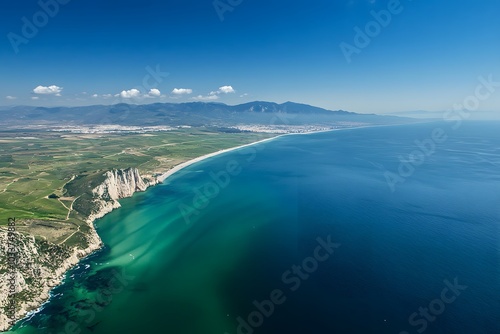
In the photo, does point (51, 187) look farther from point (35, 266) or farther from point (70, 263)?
point (35, 266)

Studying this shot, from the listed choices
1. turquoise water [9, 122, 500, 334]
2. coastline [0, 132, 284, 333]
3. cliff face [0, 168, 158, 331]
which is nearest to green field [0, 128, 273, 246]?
coastline [0, 132, 284, 333]

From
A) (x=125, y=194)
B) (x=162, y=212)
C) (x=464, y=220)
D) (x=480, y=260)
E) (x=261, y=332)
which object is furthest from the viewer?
(x=125, y=194)

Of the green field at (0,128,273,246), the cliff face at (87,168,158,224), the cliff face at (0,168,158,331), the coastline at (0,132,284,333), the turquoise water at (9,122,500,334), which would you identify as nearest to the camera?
the turquoise water at (9,122,500,334)

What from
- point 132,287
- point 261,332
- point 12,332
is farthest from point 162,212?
point 261,332

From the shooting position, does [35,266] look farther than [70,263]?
No

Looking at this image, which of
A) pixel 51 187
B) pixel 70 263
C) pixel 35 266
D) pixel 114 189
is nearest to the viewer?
pixel 35 266

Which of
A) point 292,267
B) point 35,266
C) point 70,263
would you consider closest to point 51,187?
point 70,263

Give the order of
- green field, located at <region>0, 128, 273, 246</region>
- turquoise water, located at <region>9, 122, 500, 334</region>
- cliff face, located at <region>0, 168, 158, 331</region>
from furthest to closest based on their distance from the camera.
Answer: green field, located at <region>0, 128, 273, 246</region> → cliff face, located at <region>0, 168, 158, 331</region> → turquoise water, located at <region>9, 122, 500, 334</region>

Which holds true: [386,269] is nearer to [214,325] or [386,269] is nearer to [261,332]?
[261,332]

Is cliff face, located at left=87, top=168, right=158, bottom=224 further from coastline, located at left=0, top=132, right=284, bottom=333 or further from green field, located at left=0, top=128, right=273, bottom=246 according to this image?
green field, located at left=0, top=128, right=273, bottom=246
